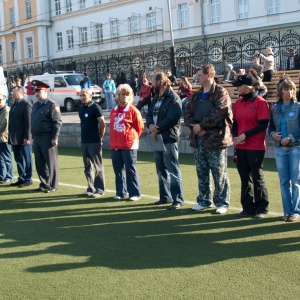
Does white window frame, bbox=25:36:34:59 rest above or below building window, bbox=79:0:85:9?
Answer: below

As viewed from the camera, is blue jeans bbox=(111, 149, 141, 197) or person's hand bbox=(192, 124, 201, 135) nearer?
person's hand bbox=(192, 124, 201, 135)

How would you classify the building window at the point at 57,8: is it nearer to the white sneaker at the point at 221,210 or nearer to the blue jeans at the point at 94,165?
the blue jeans at the point at 94,165

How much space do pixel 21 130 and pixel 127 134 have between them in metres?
2.75

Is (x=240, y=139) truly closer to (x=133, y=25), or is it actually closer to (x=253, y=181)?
(x=253, y=181)

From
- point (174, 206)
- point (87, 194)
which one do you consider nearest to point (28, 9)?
point (87, 194)

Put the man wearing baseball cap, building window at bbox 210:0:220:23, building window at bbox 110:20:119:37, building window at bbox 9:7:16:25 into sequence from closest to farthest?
the man wearing baseball cap < building window at bbox 210:0:220:23 < building window at bbox 110:20:119:37 < building window at bbox 9:7:16:25

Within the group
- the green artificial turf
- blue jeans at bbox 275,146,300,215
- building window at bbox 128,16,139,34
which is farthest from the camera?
building window at bbox 128,16,139,34

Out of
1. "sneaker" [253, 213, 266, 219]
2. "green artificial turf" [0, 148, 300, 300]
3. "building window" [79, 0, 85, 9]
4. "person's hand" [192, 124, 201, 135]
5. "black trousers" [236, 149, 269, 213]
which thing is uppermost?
"building window" [79, 0, 85, 9]

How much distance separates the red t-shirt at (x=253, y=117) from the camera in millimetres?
7086

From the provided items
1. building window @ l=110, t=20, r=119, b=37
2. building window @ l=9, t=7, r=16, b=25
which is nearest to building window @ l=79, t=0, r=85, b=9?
building window @ l=110, t=20, r=119, b=37

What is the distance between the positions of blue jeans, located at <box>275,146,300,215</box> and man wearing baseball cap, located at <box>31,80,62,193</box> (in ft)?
14.4

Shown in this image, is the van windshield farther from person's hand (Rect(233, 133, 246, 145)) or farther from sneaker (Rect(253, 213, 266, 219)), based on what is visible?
sneaker (Rect(253, 213, 266, 219))

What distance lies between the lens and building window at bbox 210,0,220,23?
139ft

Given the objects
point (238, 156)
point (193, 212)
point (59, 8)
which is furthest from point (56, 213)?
point (59, 8)
